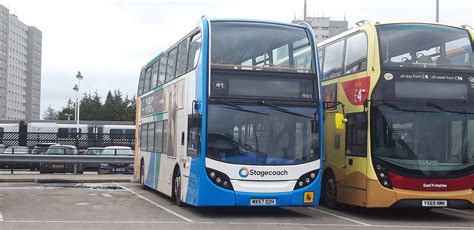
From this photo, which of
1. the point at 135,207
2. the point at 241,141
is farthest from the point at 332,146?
the point at 135,207

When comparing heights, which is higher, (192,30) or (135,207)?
(192,30)

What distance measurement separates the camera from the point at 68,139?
3162 centimetres

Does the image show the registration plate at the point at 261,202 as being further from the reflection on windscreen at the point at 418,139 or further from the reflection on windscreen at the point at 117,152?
the reflection on windscreen at the point at 117,152

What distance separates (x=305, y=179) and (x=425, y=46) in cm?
389

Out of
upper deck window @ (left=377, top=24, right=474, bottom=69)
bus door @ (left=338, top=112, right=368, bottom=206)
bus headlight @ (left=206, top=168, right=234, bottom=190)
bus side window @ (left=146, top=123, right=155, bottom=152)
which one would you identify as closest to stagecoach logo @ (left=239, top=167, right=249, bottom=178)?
bus headlight @ (left=206, top=168, right=234, bottom=190)

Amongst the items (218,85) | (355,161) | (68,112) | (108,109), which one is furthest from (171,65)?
(68,112)

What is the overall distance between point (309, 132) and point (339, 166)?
2.17 meters

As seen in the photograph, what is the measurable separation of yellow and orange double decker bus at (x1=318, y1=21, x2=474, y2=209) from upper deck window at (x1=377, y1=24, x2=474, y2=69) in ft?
0.07

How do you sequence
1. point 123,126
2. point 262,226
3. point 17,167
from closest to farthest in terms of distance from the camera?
point 262,226
point 17,167
point 123,126

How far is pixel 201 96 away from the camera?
12.3 meters

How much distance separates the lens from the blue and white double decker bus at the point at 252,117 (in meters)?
12.1

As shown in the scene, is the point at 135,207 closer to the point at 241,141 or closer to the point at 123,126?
the point at 241,141

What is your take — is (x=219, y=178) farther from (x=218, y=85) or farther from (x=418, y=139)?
(x=418, y=139)

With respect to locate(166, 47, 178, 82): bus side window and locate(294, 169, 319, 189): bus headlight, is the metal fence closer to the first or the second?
locate(166, 47, 178, 82): bus side window
